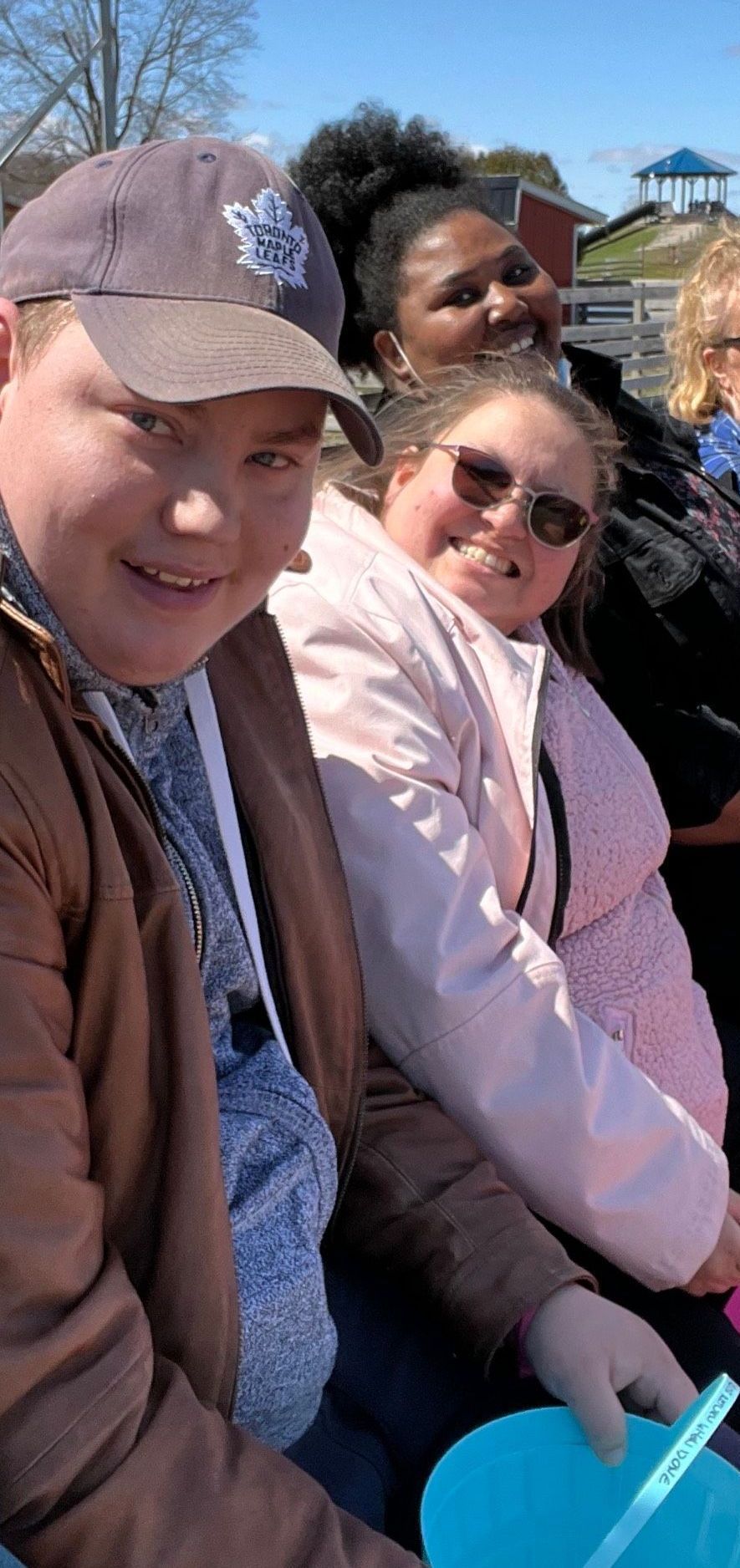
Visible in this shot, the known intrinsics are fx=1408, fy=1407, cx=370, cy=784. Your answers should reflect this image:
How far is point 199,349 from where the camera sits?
47.2 inches

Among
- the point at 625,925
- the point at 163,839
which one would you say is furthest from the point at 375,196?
the point at 163,839

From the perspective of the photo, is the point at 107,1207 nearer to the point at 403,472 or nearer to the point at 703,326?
the point at 403,472

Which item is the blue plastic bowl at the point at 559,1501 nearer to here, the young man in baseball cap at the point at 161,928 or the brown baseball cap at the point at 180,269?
the young man in baseball cap at the point at 161,928

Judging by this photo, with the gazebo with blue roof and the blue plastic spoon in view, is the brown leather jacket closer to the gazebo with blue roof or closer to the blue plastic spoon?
the blue plastic spoon

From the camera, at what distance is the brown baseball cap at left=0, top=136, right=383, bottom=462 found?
1184 millimetres

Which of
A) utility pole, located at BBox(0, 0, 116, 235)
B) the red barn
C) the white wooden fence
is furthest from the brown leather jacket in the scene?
the red barn

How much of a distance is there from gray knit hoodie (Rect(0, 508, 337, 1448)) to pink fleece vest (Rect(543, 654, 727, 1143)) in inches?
25.4

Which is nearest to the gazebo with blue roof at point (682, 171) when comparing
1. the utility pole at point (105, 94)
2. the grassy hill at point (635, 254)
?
the grassy hill at point (635, 254)

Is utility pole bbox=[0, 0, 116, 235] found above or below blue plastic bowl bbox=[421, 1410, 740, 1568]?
above

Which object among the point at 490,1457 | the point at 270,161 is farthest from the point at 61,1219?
the point at 270,161

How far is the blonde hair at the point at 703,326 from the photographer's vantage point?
3805mm

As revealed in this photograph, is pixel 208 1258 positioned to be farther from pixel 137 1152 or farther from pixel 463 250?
pixel 463 250

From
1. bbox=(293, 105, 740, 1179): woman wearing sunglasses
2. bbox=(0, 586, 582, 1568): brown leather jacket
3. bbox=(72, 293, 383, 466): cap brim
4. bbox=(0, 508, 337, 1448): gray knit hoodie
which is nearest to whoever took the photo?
bbox=(0, 586, 582, 1568): brown leather jacket

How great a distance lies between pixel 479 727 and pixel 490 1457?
942mm
